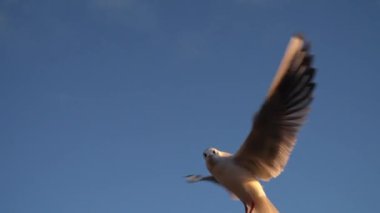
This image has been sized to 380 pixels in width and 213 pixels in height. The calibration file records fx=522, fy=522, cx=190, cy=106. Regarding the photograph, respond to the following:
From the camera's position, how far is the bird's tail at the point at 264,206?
621 cm

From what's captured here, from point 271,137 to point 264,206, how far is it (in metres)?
0.83

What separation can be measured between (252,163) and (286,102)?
2.98 ft

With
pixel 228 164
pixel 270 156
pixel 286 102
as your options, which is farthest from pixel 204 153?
pixel 286 102

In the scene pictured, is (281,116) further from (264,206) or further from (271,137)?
(264,206)

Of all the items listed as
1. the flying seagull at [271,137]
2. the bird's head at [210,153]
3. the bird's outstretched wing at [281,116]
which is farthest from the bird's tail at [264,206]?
the bird's head at [210,153]

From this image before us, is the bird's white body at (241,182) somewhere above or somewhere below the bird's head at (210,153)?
below

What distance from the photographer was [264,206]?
20.5 ft

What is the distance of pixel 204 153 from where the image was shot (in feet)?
21.3

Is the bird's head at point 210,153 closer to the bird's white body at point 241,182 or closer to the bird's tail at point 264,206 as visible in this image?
the bird's white body at point 241,182

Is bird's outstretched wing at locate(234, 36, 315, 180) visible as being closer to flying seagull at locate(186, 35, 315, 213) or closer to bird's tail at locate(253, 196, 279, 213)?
flying seagull at locate(186, 35, 315, 213)

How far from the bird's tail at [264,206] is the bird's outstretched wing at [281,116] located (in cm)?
34

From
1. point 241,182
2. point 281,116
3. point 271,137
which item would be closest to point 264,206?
point 241,182

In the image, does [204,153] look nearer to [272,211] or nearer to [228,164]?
[228,164]

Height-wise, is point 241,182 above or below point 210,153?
below
